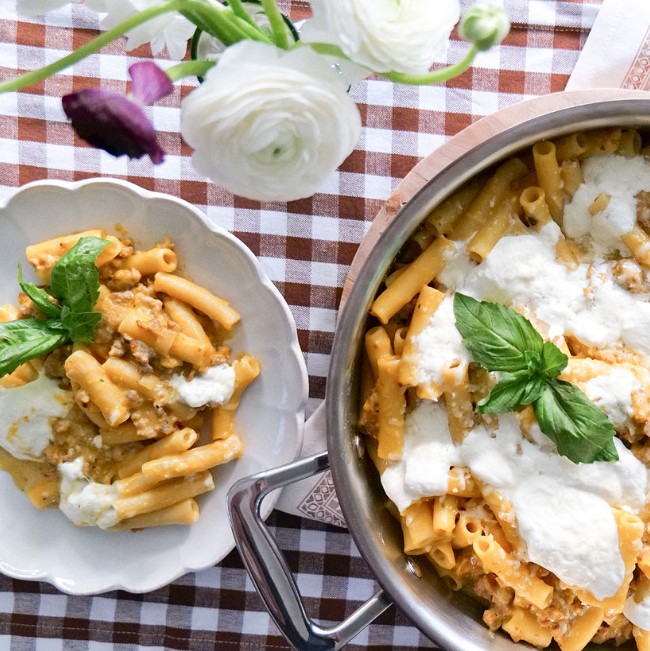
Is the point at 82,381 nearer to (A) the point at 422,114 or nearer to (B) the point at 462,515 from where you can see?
(B) the point at 462,515

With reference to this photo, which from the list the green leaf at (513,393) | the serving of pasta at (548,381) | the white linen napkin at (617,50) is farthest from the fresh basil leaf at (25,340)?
the white linen napkin at (617,50)

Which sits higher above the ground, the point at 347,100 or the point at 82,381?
the point at 347,100

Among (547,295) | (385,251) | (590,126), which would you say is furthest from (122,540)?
(590,126)

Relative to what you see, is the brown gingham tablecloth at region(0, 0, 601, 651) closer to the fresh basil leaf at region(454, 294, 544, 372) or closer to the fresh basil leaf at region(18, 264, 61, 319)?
the fresh basil leaf at region(18, 264, 61, 319)

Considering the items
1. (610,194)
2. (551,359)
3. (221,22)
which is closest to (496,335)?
(551,359)

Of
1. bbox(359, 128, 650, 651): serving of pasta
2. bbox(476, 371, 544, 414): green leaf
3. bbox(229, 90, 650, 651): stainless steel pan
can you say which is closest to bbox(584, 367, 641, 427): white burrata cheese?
bbox(359, 128, 650, 651): serving of pasta

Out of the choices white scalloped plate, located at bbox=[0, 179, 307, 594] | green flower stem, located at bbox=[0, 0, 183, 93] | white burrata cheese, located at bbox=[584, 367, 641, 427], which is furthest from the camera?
white scalloped plate, located at bbox=[0, 179, 307, 594]
